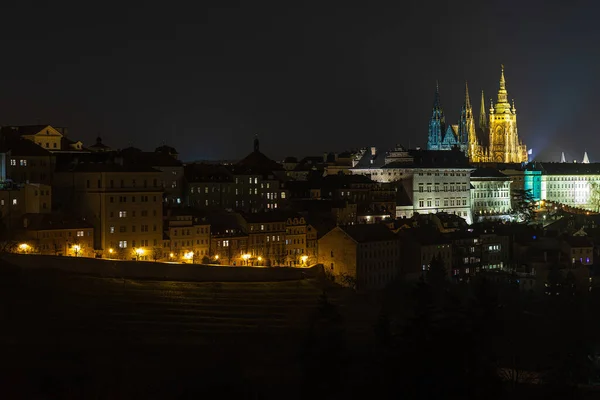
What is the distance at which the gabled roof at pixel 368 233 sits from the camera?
5009 centimetres

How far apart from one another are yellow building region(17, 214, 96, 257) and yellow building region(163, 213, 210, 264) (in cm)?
437

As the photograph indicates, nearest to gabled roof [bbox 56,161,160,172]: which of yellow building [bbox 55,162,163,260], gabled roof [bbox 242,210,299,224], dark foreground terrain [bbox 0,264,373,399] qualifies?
yellow building [bbox 55,162,163,260]

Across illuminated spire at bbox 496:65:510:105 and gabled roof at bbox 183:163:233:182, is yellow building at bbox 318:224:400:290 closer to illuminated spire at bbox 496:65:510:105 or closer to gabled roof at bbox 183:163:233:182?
gabled roof at bbox 183:163:233:182

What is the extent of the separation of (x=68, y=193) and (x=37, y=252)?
5.12m

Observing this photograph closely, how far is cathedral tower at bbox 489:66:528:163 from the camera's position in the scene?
405 ft

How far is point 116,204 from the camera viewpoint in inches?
1801

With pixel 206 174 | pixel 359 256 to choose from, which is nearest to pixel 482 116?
pixel 206 174

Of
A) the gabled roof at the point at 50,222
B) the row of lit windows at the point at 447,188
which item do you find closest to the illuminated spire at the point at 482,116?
the row of lit windows at the point at 447,188

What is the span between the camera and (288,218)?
53.0 metres

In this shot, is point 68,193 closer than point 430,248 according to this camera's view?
Yes

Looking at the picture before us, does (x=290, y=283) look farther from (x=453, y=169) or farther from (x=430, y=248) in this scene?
(x=453, y=169)

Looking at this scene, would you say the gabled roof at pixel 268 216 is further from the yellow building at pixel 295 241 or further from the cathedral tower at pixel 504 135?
the cathedral tower at pixel 504 135

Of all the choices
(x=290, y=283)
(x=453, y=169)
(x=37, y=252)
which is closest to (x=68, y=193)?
(x=37, y=252)

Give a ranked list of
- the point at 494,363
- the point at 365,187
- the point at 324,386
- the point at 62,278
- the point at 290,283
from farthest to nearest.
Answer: the point at 365,187 < the point at 290,283 < the point at 62,278 < the point at 494,363 < the point at 324,386
